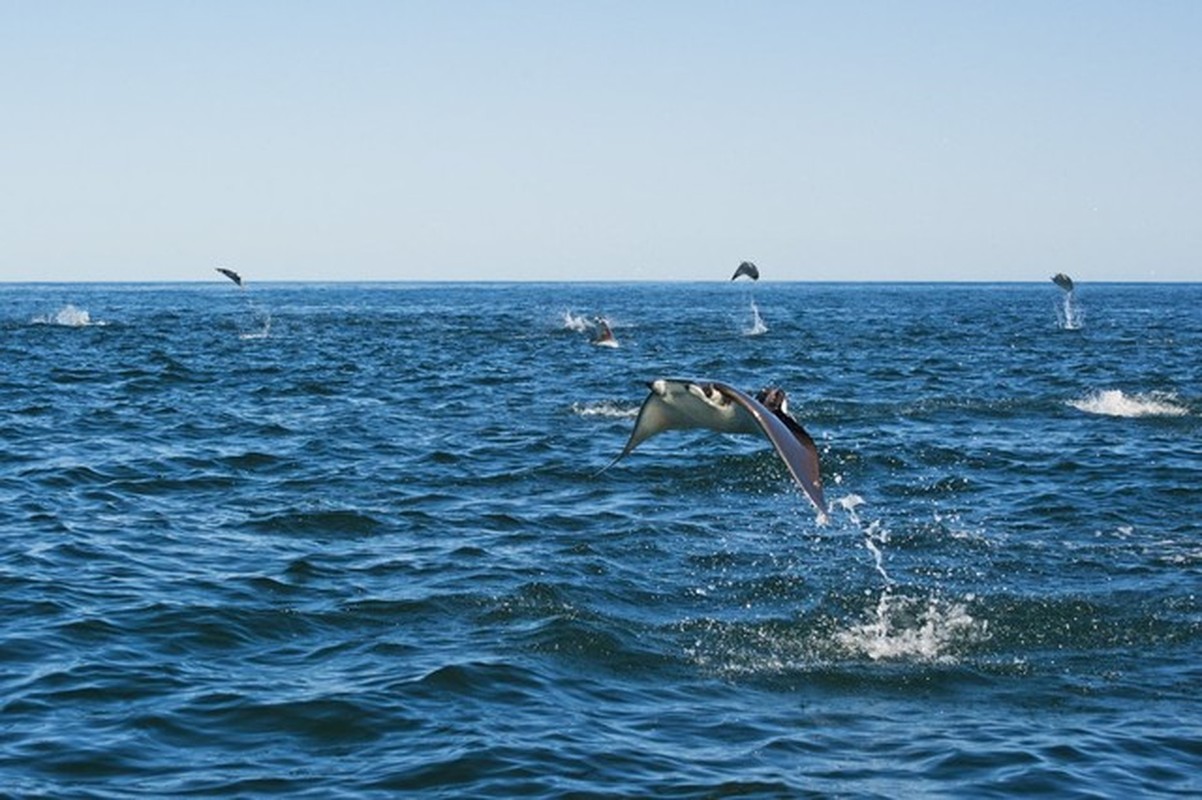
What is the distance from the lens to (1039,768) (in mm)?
9289

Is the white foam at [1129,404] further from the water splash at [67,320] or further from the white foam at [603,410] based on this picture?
the water splash at [67,320]

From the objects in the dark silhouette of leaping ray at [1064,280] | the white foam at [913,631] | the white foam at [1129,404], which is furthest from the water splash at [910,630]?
the dark silhouette of leaping ray at [1064,280]

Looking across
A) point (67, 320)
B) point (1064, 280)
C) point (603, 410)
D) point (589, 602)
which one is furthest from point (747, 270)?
point (67, 320)

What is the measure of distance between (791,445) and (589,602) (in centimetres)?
367

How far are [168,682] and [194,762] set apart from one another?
178 cm

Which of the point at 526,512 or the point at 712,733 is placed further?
the point at 526,512

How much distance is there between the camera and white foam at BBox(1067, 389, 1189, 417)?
2731 centimetres

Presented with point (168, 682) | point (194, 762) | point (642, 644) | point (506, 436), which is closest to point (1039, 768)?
point (642, 644)

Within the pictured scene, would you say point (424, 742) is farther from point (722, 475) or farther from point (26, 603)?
point (722, 475)

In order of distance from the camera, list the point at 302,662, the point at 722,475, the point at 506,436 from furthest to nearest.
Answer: the point at 506,436 → the point at 722,475 → the point at 302,662

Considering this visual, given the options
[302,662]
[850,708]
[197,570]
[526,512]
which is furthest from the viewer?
[526,512]

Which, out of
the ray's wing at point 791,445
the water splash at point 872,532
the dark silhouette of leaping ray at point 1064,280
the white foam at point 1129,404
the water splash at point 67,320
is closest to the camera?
the ray's wing at point 791,445

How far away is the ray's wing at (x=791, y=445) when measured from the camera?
970 centimetres

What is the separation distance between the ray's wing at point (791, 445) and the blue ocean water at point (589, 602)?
1.68 m
